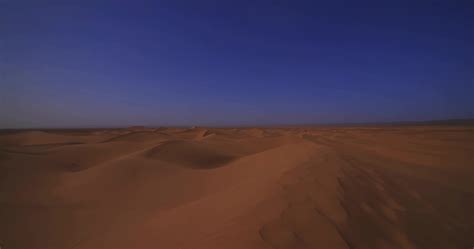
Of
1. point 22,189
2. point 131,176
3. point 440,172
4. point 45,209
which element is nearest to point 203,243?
point 45,209

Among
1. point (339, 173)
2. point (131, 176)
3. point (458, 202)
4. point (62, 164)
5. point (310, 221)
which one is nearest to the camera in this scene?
point (310, 221)

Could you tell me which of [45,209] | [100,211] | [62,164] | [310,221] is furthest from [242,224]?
[62,164]

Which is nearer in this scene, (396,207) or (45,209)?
(396,207)

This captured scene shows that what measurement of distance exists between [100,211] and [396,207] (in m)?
5.76

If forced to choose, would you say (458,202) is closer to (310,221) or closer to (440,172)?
(440,172)

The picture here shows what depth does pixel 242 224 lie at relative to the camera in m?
3.09

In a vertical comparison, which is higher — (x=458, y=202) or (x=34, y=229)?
(x=458, y=202)

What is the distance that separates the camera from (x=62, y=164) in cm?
848

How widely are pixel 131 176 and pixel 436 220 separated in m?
7.40

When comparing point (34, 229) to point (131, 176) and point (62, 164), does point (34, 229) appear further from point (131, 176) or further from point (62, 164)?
point (62, 164)

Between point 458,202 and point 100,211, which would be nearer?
point 458,202

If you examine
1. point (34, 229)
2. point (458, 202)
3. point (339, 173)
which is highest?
point (339, 173)

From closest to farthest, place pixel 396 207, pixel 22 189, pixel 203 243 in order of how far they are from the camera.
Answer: pixel 203 243
pixel 396 207
pixel 22 189

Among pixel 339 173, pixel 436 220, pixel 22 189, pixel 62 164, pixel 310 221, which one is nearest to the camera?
pixel 310 221
